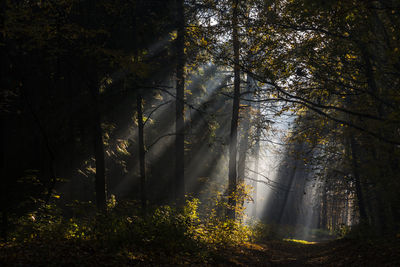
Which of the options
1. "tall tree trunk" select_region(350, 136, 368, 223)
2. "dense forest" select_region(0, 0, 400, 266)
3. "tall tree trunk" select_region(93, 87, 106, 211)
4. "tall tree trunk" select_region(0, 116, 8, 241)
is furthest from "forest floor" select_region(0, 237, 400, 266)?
"tall tree trunk" select_region(93, 87, 106, 211)

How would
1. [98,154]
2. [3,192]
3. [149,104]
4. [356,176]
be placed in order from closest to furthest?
[3,192], [98,154], [356,176], [149,104]

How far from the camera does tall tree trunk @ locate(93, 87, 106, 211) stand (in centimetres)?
1038

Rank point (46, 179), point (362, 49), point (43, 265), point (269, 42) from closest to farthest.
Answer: point (43, 265) < point (362, 49) < point (269, 42) < point (46, 179)

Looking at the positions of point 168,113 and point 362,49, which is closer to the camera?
point 362,49

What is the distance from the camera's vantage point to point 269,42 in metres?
8.05

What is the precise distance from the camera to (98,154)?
34.6 ft

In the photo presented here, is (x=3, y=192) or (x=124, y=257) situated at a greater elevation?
(x=3, y=192)

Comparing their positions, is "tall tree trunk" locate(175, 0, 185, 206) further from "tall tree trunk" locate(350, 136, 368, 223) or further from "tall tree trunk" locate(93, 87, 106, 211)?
"tall tree trunk" locate(350, 136, 368, 223)

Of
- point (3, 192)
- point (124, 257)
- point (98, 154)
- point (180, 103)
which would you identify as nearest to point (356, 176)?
point (180, 103)

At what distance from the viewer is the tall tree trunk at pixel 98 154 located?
408 inches

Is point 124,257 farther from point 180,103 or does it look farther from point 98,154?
point 180,103

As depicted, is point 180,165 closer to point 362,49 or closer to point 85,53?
point 85,53

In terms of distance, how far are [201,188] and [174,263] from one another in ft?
43.1

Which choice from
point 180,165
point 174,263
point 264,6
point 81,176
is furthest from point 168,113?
point 174,263
